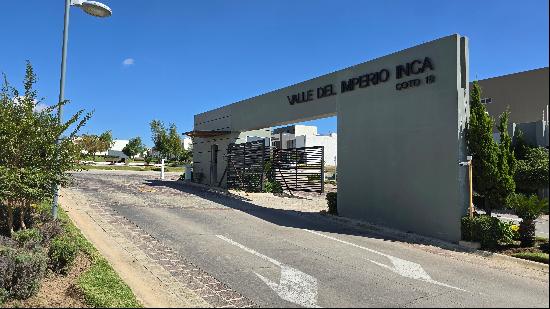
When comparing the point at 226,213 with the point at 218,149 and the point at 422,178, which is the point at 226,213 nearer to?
the point at 422,178

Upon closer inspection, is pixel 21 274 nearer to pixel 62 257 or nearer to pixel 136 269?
pixel 62 257

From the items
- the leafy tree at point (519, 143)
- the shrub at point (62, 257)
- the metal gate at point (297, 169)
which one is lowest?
the shrub at point (62, 257)

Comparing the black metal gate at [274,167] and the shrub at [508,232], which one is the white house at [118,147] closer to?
the black metal gate at [274,167]

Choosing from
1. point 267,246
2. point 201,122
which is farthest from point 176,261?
point 201,122

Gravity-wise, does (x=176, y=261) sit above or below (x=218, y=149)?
below

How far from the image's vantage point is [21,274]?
21.0 ft

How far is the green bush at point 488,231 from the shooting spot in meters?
9.91

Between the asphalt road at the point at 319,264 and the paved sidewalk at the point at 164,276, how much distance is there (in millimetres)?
272

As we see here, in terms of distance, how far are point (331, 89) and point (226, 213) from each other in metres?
6.25

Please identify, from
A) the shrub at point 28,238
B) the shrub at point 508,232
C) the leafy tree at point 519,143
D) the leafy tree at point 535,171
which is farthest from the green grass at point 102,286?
the leafy tree at point 519,143

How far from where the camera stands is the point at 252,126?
2305 centimetres

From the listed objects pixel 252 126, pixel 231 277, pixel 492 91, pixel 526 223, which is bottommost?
pixel 231 277

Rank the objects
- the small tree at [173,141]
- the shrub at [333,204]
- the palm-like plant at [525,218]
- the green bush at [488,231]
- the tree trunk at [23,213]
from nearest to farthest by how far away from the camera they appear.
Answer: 1. the palm-like plant at [525,218]
2. the tree trunk at [23,213]
3. the green bush at [488,231]
4. the shrub at [333,204]
5. the small tree at [173,141]

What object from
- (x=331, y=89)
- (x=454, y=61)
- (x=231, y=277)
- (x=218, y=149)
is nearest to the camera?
(x=231, y=277)
